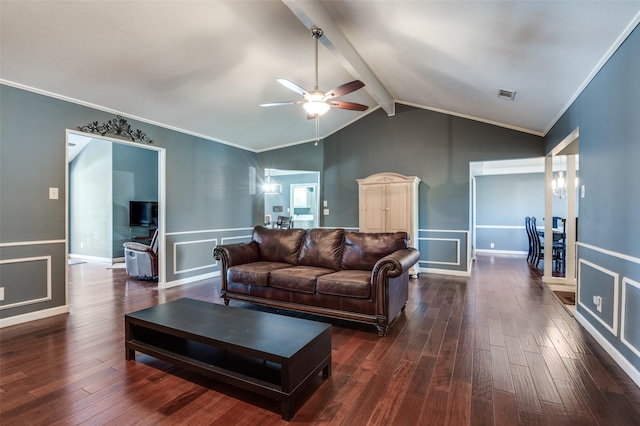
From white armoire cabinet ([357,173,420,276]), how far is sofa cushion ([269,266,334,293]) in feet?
7.79

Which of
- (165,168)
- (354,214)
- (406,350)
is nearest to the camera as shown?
(406,350)

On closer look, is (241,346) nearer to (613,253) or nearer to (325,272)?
(325,272)

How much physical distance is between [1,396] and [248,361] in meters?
1.55

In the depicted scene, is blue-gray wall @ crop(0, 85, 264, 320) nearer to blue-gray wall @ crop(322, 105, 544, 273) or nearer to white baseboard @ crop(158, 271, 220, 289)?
white baseboard @ crop(158, 271, 220, 289)

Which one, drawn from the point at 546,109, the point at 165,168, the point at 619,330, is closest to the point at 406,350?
the point at 619,330

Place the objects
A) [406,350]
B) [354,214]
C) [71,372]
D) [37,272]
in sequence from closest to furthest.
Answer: [71,372] < [406,350] < [37,272] < [354,214]

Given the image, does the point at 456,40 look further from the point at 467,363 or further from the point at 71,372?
Result: the point at 71,372

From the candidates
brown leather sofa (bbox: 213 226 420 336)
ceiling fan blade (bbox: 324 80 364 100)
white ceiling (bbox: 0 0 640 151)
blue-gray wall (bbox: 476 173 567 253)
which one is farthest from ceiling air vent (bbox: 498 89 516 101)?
blue-gray wall (bbox: 476 173 567 253)

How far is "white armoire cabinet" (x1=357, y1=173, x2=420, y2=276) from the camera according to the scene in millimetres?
5516

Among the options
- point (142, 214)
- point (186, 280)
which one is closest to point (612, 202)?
point (186, 280)

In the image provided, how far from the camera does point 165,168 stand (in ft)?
16.4

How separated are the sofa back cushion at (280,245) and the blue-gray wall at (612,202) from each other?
3099 millimetres

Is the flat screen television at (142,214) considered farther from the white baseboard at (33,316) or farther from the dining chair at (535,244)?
the dining chair at (535,244)

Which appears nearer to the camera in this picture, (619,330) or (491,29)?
(619,330)
